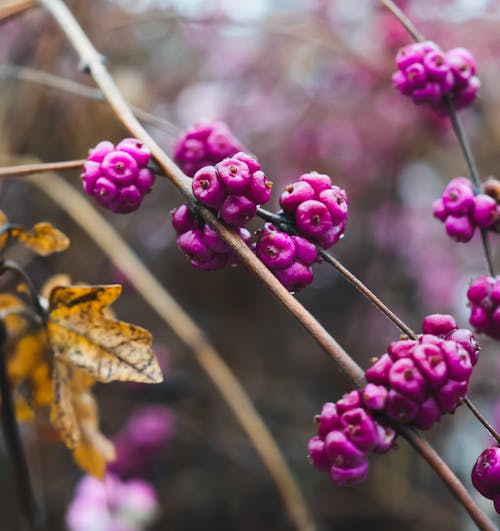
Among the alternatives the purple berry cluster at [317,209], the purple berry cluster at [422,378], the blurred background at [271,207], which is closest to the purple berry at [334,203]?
the purple berry cluster at [317,209]

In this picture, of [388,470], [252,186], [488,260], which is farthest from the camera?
[388,470]

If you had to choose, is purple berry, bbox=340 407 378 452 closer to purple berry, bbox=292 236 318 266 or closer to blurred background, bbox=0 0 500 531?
purple berry, bbox=292 236 318 266

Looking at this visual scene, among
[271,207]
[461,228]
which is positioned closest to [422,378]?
[461,228]

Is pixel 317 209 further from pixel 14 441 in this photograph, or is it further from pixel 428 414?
pixel 14 441

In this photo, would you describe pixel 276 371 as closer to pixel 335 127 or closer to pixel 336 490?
pixel 336 490

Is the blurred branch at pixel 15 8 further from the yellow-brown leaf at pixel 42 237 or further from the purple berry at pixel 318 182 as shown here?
the purple berry at pixel 318 182

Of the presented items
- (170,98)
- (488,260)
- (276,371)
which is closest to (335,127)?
(170,98)
